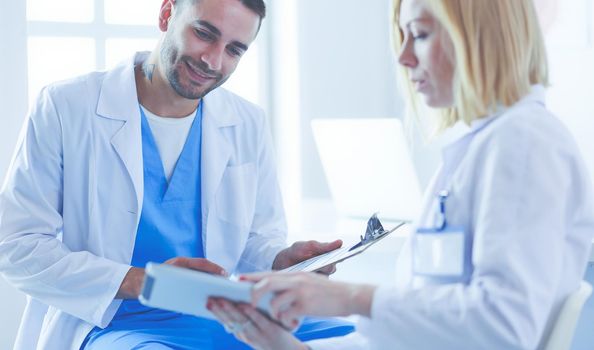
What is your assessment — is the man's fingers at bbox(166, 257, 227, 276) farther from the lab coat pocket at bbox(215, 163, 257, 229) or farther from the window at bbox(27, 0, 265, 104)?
the window at bbox(27, 0, 265, 104)

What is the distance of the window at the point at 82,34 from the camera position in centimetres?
254

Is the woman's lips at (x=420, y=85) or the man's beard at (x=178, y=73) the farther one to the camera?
the man's beard at (x=178, y=73)

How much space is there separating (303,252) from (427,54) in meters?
0.65

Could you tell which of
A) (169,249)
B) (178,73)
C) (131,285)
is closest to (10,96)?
(178,73)

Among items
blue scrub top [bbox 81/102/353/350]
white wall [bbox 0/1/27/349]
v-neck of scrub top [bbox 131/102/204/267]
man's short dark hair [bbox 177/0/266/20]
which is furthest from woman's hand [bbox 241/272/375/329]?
white wall [bbox 0/1/27/349]

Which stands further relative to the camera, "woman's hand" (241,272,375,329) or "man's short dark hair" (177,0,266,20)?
"man's short dark hair" (177,0,266,20)

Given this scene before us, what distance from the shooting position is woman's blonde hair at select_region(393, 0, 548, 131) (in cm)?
93

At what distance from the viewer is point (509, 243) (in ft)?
2.79

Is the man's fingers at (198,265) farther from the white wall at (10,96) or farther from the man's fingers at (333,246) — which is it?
the white wall at (10,96)

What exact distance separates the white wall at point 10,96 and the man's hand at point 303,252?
1134mm

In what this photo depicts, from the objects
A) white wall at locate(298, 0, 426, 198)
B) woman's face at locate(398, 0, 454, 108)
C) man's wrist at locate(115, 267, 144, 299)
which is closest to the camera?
woman's face at locate(398, 0, 454, 108)

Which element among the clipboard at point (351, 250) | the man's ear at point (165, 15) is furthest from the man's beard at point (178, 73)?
the clipboard at point (351, 250)

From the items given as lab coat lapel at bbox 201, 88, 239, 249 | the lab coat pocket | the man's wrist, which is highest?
lab coat lapel at bbox 201, 88, 239, 249

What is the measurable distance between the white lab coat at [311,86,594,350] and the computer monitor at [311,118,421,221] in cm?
110
